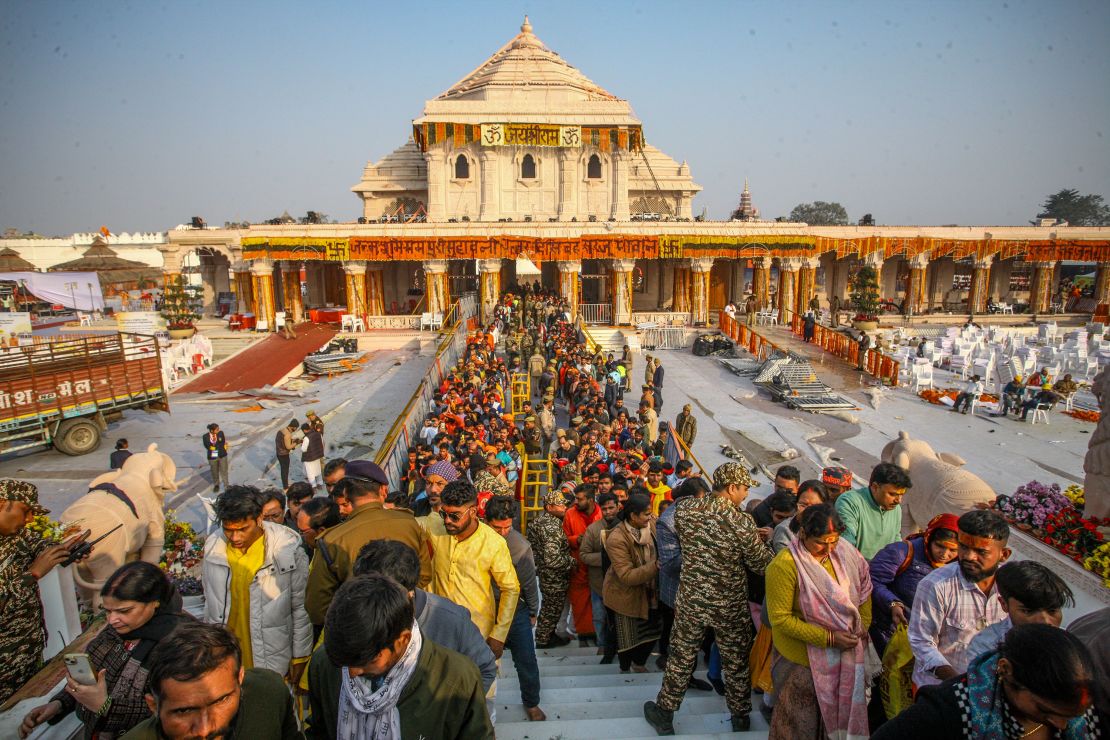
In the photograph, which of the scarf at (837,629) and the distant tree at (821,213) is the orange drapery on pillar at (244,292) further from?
the distant tree at (821,213)

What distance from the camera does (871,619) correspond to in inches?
147

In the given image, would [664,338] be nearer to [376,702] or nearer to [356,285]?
[356,285]

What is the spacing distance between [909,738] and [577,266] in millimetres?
25585

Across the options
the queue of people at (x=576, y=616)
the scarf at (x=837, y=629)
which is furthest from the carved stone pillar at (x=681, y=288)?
the scarf at (x=837, y=629)

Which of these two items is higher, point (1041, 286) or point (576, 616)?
point (1041, 286)

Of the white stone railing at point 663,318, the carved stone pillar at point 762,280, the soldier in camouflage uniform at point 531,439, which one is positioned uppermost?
the carved stone pillar at point 762,280

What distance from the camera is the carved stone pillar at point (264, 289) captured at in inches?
1055

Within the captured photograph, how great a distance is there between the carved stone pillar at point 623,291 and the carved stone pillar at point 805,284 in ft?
26.7

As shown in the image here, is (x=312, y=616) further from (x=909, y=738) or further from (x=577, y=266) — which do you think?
(x=577, y=266)

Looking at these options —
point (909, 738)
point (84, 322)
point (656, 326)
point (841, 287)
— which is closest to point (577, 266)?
point (656, 326)

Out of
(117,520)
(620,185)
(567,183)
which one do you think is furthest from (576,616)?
(620,185)

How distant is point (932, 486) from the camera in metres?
5.27

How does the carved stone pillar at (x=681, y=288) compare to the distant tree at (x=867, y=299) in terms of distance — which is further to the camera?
the carved stone pillar at (x=681, y=288)

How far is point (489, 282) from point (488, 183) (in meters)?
6.19
